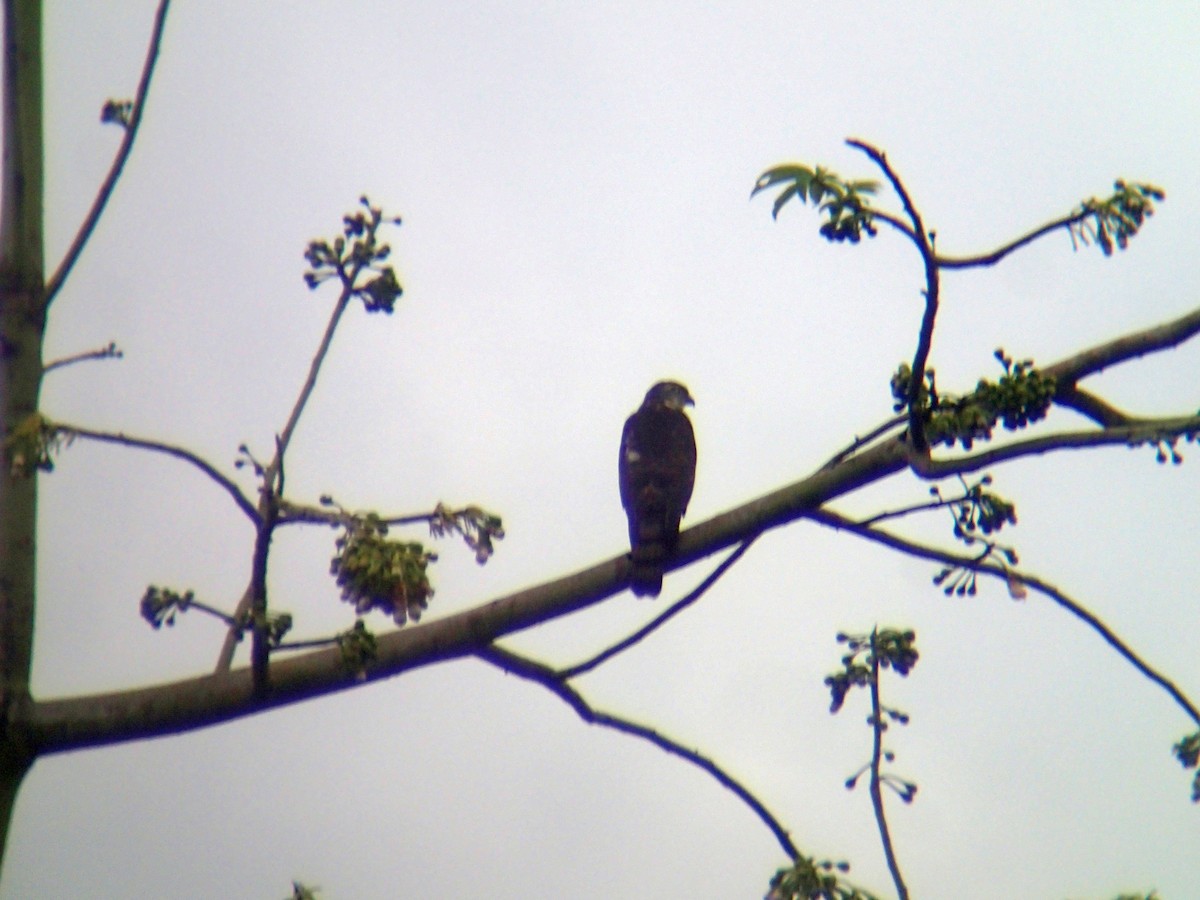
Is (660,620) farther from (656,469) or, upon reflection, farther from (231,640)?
(656,469)

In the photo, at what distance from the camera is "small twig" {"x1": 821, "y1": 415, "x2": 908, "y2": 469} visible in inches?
129

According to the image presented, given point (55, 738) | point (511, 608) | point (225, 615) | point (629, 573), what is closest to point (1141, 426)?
point (629, 573)

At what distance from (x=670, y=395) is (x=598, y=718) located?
16.0 ft

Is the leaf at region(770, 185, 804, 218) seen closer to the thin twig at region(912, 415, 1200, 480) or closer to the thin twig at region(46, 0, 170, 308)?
the thin twig at region(912, 415, 1200, 480)

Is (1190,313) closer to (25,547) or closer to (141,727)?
(141,727)

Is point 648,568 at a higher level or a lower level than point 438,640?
higher

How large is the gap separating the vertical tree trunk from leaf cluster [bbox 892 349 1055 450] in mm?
2505

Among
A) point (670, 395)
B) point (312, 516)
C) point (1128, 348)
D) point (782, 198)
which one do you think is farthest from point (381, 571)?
point (670, 395)

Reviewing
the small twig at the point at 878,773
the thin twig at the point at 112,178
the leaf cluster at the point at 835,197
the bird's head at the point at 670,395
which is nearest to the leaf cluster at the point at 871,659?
the small twig at the point at 878,773

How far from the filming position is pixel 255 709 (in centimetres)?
313

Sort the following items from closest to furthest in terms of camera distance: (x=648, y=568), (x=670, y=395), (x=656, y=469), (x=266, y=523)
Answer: (x=266, y=523), (x=648, y=568), (x=656, y=469), (x=670, y=395)

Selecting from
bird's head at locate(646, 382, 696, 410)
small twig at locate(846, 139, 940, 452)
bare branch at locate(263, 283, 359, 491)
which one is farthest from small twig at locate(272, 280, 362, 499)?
bird's head at locate(646, 382, 696, 410)

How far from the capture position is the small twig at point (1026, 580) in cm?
321

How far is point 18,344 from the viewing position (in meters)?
3.42
